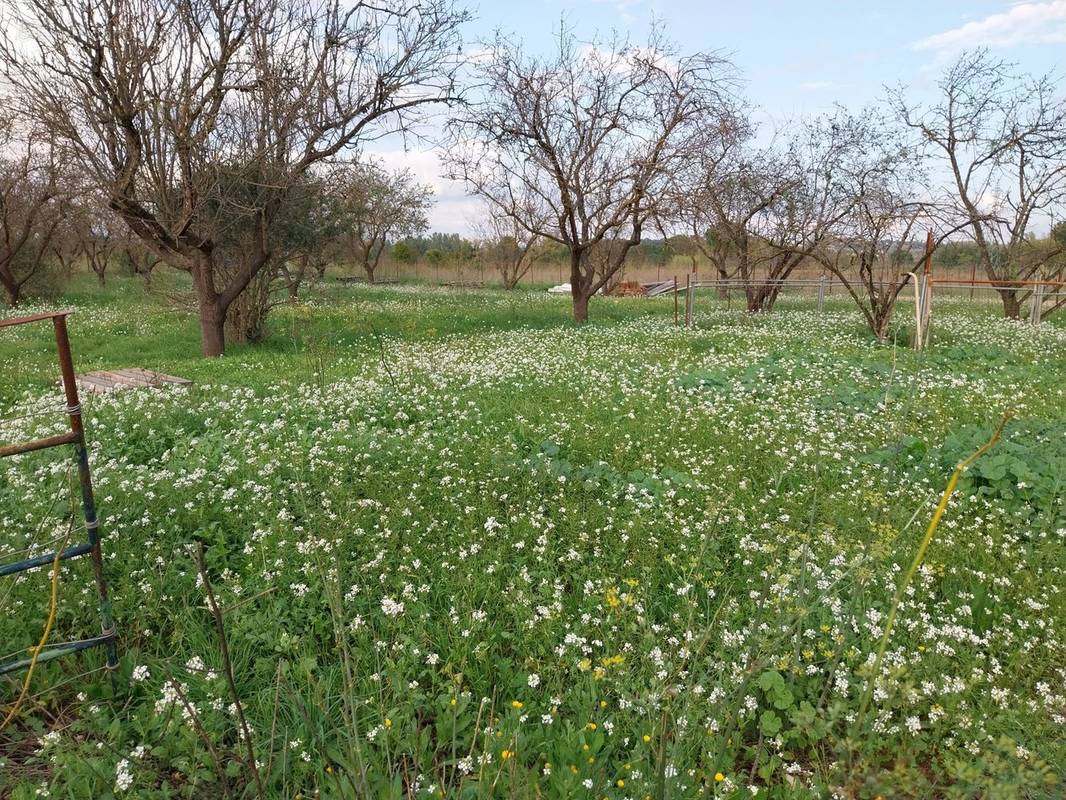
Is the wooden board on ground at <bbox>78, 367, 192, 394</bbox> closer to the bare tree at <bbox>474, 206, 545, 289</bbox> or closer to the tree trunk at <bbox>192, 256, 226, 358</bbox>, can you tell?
the tree trunk at <bbox>192, 256, 226, 358</bbox>

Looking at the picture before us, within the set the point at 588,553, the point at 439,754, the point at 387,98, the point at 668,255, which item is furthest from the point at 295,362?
the point at 668,255

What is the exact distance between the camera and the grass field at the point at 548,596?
2.58 m

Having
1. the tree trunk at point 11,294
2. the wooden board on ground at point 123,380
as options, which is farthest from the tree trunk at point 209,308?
the tree trunk at point 11,294

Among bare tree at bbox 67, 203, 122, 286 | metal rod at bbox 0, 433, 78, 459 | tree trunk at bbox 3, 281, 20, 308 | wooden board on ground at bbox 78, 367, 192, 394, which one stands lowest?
wooden board on ground at bbox 78, 367, 192, 394

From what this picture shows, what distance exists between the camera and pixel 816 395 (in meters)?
8.07

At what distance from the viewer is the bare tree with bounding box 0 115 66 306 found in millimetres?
20406

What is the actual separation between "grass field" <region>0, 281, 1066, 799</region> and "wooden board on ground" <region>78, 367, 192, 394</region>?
80cm

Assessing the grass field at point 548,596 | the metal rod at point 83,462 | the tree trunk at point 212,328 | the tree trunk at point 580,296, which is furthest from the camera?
the tree trunk at point 580,296

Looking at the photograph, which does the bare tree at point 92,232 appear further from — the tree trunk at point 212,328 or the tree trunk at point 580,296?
the tree trunk at point 580,296

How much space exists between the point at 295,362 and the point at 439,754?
29.3 ft

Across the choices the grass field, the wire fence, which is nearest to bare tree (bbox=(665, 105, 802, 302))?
the wire fence

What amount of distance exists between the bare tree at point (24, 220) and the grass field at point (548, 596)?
17.8 m

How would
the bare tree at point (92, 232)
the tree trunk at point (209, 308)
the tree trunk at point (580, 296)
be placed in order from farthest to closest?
1. the bare tree at point (92, 232)
2. the tree trunk at point (580, 296)
3. the tree trunk at point (209, 308)

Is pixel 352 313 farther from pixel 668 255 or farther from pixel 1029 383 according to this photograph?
pixel 668 255
